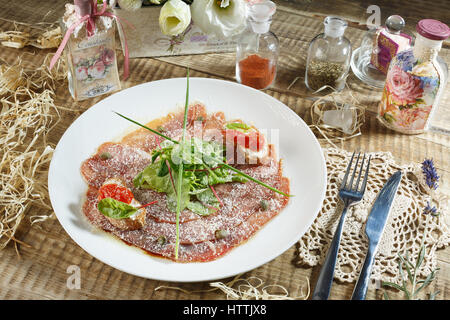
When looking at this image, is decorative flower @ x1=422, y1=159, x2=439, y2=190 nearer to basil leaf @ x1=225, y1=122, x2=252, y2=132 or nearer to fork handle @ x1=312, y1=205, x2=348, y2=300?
fork handle @ x1=312, y1=205, x2=348, y2=300

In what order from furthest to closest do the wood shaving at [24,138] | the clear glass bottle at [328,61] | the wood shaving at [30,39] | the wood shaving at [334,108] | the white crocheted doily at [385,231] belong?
the wood shaving at [30,39]
the clear glass bottle at [328,61]
the wood shaving at [334,108]
the wood shaving at [24,138]
the white crocheted doily at [385,231]

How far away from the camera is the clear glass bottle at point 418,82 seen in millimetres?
1460

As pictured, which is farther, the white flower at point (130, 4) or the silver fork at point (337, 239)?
the white flower at point (130, 4)

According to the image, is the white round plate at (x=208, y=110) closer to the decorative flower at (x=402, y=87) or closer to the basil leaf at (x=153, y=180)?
the basil leaf at (x=153, y=180)

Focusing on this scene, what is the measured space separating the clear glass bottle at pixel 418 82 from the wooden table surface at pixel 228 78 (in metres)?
0.07

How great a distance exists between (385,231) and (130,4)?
1.14 m

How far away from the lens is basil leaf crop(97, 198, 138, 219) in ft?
4.11

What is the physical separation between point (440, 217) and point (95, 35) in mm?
1214

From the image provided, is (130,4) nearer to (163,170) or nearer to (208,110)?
(208,110)

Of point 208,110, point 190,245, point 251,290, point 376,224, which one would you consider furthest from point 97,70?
point 376,224

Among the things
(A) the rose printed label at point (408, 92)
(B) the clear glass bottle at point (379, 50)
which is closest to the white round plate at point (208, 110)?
(A) the rose printed label at point (408, 92)

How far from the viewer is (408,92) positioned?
Answer: 1565 millimetres
